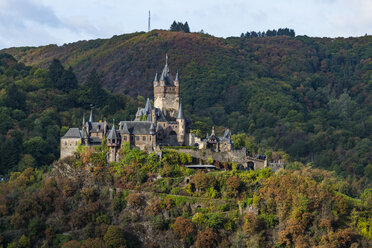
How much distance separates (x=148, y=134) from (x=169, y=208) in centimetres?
844

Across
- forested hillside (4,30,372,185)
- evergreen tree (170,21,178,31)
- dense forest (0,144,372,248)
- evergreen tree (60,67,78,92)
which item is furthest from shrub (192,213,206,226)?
evergreen tree (170,21,178,31)

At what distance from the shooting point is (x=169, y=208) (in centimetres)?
6059

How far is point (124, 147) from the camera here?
64.6 m

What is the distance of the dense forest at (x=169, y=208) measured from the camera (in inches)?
2217

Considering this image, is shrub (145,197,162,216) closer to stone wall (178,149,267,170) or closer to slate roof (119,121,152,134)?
stone wall (178,149,267,170)

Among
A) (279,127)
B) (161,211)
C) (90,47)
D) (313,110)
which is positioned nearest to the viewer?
(161,211)

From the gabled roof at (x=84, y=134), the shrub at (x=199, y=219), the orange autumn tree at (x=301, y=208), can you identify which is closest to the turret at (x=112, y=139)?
the gabled roof at (x=84, y=134)

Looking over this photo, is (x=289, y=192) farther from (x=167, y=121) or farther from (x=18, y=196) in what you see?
(x=18, y=196)

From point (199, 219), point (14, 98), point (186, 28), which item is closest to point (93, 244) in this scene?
point (199, 219)

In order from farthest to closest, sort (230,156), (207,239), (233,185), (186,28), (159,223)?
(186,28) → (230,156) → (159,223) → (233,185) → (207,239)

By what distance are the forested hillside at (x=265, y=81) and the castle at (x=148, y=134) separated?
20.9 metres

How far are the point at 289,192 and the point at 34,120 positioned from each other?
4407cm

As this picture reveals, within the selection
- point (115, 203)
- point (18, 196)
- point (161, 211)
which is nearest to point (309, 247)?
point (161, 211)

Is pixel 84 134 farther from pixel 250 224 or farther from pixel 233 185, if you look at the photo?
pixel 250 224
